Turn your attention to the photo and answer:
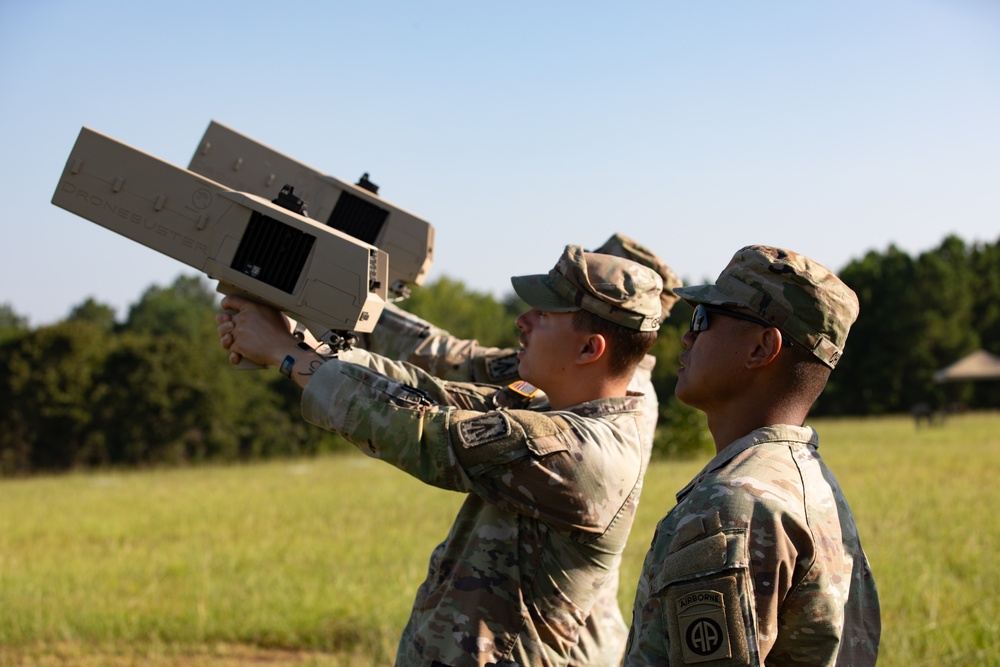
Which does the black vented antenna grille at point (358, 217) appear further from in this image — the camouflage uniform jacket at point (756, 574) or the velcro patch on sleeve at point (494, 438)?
the camouflage uniform jacket at point (756, 574)

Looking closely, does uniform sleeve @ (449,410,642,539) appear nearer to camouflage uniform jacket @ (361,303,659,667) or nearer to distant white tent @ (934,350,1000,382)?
camouflage uniform jacket @ (361,303,659,667)

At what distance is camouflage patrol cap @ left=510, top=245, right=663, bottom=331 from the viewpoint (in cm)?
313

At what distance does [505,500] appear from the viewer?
2.85m

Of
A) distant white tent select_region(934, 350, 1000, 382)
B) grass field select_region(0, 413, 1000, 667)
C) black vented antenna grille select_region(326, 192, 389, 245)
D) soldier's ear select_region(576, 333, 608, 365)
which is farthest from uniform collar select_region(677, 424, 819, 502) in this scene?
distant white tent select_region(934, 350, 1000, 382)

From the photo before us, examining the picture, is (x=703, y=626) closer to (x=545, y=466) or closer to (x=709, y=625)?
(x=709, y=625)

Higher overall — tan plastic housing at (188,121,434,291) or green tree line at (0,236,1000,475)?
tan plastic housing at (188,121,434,291)

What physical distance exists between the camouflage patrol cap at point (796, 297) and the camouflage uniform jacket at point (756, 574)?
0.28 metres

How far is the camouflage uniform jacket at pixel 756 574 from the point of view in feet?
6.65

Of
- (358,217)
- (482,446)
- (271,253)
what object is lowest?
(482,446)

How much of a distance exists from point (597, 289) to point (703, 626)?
1344 mm

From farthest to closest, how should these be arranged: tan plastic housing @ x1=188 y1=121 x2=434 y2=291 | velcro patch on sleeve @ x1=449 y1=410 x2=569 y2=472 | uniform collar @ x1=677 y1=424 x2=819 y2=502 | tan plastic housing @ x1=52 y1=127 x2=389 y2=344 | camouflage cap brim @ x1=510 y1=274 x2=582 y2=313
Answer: tan plastic housing @ x1=188 y1=121 x2=434 y2=291 < camouflage cap brim @ x1=510 y1=274 x2=582 y2=313 < tan plastic housing @ x1=52 y1=127 x2=389 y2=344 < velcro patch on sleeve @ x1=449 y1=410 x2=569 y2=472 < uniform collar @ x1=677 y1=424 x2=819 y2=502

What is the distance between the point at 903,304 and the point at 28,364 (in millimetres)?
45055

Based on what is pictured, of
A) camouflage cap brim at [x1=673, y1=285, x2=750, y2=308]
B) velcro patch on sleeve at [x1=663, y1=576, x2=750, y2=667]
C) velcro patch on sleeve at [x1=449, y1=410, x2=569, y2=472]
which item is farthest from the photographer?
velcro patch on sleeve at [x1=449, y1=410, x2=569, y2=472]

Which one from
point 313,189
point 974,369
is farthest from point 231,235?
point 974,369
